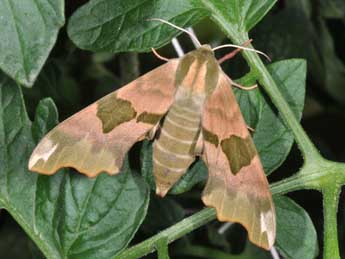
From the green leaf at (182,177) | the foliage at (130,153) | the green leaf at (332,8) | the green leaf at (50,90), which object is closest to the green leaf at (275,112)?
the foliage at (130,153)

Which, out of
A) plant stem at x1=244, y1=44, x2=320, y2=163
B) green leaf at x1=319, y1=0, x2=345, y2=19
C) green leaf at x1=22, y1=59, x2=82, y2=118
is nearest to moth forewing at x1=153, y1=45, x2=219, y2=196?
plant stem at x1=244, y1=44, x2=320, y2=163

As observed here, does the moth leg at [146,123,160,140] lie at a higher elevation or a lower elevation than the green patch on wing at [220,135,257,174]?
higher

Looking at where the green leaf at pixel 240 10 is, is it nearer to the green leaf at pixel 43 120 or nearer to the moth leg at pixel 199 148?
the moth leg at pixel 199 148

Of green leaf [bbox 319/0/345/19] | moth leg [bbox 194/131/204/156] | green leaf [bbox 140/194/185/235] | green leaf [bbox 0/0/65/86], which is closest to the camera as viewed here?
green leaf [bbox 0/0/65/86]

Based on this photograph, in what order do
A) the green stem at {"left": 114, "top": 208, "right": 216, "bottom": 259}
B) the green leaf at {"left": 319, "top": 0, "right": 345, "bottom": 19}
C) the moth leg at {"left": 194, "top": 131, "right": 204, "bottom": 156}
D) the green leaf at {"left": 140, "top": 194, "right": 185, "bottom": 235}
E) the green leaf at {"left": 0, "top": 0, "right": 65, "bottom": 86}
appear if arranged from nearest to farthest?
the green leaf at {"left": 0, "top": 0, "right": 65, "bottom": 86} < the green stem at {"left": 114, "top": 208, "right": 216, "bottom": 259} < the moth leg at {"left": 194, "top": 131, "right": 204, "bottom": 156} < the green leaf at {"left": 140, "top": 194, "right": 185, "bottom": 235} < the green leaf at {"left": 319, "top": 0, "right": 345, "bottom": 19}

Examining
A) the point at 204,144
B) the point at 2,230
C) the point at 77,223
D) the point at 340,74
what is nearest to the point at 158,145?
the point at 204,144

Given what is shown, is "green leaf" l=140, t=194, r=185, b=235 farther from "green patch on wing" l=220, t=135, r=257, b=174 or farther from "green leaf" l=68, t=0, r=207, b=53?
"green leaf" l=68, t=0, r=207, b=53

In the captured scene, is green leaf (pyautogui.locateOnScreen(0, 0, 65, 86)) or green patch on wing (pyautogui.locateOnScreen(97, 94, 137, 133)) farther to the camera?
green patch on wing (pyautogui.locateOnScreen(97, 94, 137, 133))

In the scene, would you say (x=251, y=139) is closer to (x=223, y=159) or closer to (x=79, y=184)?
(x=223, y=159)
